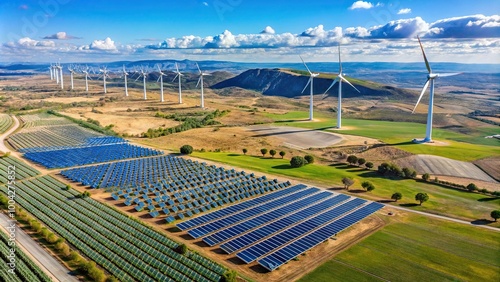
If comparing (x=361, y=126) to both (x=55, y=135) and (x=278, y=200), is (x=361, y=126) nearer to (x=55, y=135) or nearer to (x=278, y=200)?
(x=278, y=200)

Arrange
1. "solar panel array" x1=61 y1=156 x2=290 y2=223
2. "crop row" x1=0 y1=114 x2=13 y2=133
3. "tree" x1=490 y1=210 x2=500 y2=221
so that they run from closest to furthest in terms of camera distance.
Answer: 1. "tree" x1=490 y1=210 x2=500 y2=221
2. "solar panel array" x1=61 y1=156 x2=290 y2=223
3. "crop row" x1=0 y1=114 x2=13 y2=133

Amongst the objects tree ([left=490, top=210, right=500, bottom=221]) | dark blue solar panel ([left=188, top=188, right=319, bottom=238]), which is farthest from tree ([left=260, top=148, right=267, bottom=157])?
tree ([left=490, top=210, right=500, bottom=221])

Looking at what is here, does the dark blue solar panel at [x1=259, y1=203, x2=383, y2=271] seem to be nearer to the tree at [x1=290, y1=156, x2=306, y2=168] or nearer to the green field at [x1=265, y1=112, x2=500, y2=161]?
the tree at [x1=290, y1=156, x2=306, y2=168]

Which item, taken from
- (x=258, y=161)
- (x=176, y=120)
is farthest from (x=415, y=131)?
→ (x=176, y=120)

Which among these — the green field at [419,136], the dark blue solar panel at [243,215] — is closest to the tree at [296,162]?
the dark blue solar panel at [243,215]

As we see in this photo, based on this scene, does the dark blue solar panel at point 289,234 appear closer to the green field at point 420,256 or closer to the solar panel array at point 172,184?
the green field at point 420,256

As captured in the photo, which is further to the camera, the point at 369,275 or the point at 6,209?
the point at 6,209
